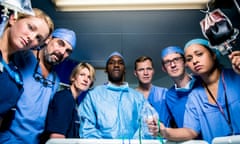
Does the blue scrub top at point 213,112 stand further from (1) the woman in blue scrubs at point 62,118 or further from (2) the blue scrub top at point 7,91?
(2) the blue scrub top at point 7,91

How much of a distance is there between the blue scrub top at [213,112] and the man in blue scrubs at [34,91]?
0.76 m

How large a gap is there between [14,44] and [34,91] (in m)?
0.28

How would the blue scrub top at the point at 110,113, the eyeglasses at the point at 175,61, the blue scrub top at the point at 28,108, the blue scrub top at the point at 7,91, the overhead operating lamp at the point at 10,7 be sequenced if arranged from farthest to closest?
1. the eyeglasses at the point at 175,61
2. the blue scrub top at the point at 110,113
3. the blue scrub top at the point at 28,108
4. the blue scrub top at the point at 7,91
5. the overhead operating lamp at the point at 10,7

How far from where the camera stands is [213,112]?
1.31 meters

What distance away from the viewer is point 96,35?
2266 millimetres

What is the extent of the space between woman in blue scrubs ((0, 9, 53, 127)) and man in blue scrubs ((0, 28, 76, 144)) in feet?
0.26

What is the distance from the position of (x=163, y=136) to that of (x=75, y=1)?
100 cm

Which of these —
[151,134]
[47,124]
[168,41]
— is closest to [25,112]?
[47,124]

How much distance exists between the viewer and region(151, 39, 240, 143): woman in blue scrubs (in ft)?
4.11

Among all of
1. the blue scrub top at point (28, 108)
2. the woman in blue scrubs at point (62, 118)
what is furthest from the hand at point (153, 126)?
the blue scrub top at point (28, 108)

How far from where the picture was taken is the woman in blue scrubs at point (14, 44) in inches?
42.9

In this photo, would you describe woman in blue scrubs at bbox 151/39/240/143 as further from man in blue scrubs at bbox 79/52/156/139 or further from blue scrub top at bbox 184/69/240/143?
man in blue scrubs at bbox 79/52/156/139

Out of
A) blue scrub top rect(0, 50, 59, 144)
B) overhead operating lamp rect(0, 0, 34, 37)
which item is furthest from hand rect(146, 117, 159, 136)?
overhead operating lamp rect(0, 0, 34, 37)

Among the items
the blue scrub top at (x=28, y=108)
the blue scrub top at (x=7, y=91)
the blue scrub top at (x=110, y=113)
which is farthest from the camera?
the blue scrub top at (x=110, y=113)
